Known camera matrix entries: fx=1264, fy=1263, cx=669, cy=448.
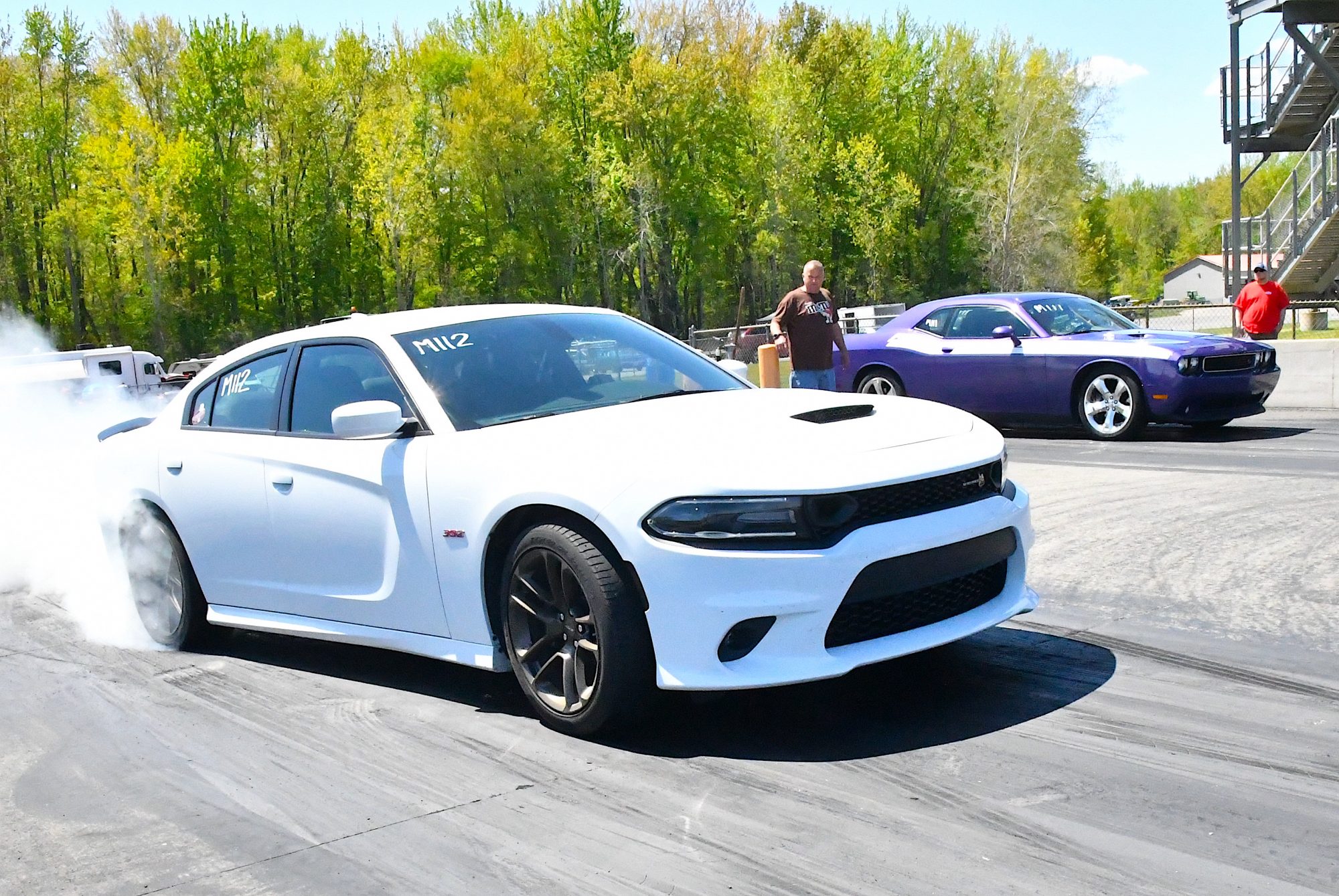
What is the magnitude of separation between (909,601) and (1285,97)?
25386 millimetres

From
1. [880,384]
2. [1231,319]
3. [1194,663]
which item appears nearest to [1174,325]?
[1231,319]

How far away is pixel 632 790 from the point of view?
3854 mm

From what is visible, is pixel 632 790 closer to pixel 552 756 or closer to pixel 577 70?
pixel 552 756

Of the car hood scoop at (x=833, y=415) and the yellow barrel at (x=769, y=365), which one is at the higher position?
the car hood scoop at (x=833, y=415)

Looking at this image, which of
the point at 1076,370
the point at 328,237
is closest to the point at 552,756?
the point at 1076,370

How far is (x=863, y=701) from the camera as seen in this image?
454 cm

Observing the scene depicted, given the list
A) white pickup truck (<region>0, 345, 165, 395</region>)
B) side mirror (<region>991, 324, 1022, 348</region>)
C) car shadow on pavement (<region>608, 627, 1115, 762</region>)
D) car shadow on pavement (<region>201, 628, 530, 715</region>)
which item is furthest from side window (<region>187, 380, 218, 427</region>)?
white pickup truck (<region>0, 345, 165, 395</region>)

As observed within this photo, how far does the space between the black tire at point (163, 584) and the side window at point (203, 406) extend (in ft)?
1.73

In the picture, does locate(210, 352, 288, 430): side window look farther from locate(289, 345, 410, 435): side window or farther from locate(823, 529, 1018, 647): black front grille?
locate(823, 529, 1018, 647): black front grille

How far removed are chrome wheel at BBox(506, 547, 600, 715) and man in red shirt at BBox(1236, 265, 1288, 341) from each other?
607 inches

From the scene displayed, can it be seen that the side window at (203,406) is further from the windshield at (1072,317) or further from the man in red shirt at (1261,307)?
the man in red shirt at (1261,307)

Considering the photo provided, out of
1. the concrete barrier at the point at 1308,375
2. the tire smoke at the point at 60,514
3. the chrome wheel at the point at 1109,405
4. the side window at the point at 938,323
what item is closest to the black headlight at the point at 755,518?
the tire smoke at the point at 60,514

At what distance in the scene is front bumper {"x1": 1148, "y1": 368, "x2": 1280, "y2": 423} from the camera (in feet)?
39.8

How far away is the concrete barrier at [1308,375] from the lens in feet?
49.0
